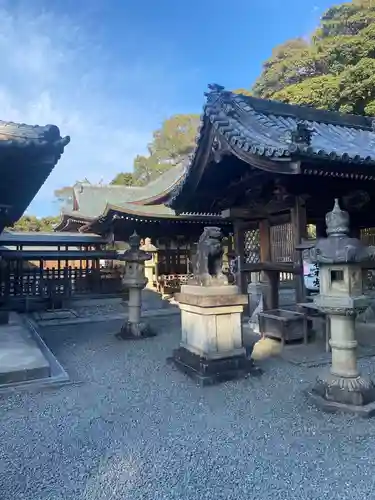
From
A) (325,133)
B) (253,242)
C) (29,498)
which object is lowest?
(29,498)

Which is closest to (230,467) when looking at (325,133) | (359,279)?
(359,279)

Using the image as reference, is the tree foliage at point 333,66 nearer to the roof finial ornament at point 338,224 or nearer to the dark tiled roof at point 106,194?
the dark tiled roof at point 106,194

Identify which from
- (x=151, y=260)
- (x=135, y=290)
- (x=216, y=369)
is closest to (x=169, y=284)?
(x=151, y=260)

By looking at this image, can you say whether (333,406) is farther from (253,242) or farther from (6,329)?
(6,329)

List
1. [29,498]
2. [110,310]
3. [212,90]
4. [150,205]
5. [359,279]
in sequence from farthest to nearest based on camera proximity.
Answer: [150,205]
[110,310]
[212,90]
[359,279]
[29,498]

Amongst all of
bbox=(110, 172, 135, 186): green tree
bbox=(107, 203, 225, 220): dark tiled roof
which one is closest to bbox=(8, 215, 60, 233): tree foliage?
Result: bbox=(110, 172, 135, 186): green tree

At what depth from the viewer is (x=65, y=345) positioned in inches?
277

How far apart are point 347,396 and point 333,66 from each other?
22.1 metres

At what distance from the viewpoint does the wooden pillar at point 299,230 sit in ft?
19.4

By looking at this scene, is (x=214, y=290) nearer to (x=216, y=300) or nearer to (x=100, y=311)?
(x=216, y=300)

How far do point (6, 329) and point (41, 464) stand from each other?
5.39 m

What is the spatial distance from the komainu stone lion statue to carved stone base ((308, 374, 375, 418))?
176 centimetres

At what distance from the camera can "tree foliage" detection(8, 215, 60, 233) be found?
103 feet

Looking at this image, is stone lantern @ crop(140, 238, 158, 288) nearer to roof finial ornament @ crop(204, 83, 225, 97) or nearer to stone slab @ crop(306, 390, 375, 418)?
roof finial ornament @ crop(204, 83, 225, 97)
